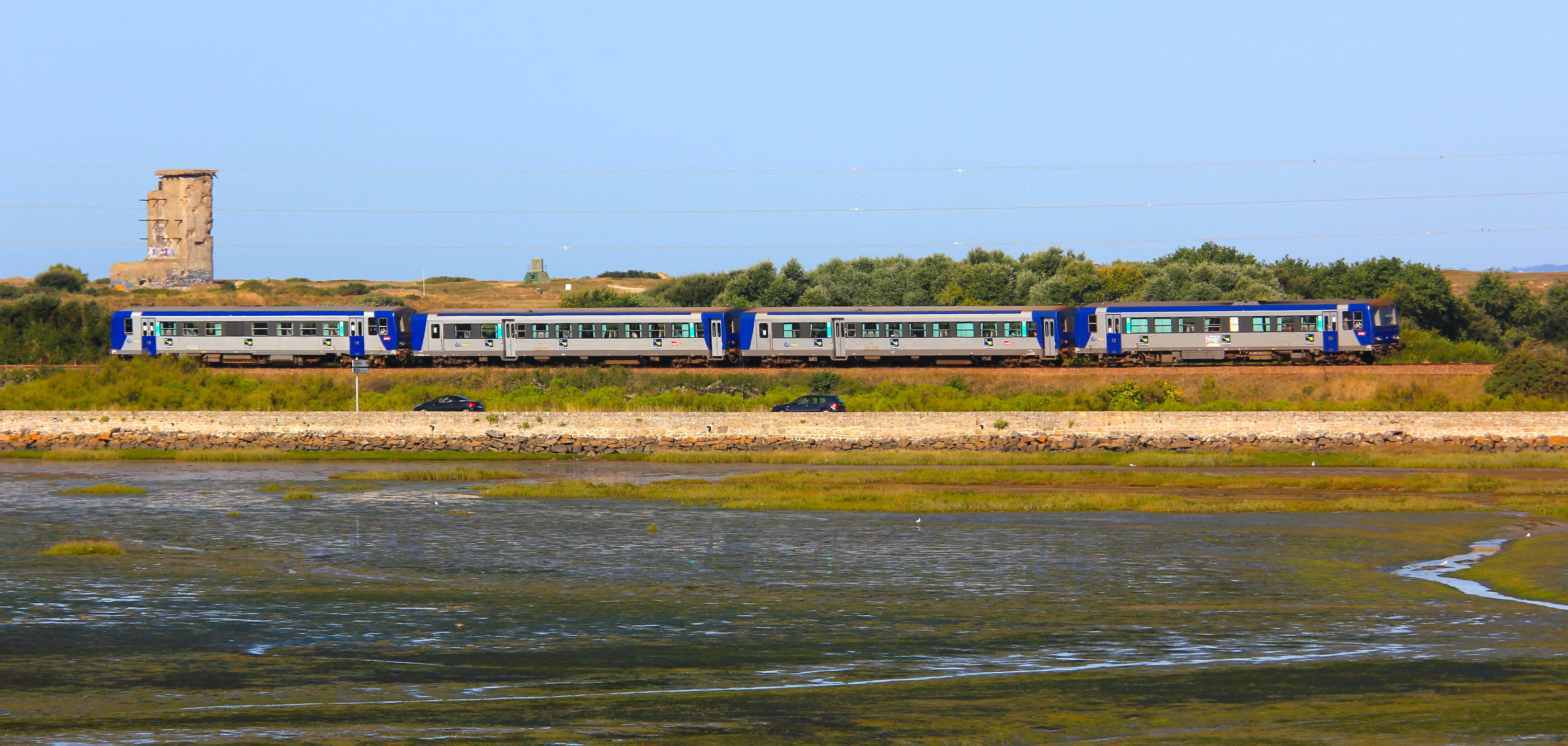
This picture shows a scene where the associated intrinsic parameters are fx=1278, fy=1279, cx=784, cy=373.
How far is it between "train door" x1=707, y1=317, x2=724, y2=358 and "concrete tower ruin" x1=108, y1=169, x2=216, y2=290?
268ft

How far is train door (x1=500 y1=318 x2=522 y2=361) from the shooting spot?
64.0m

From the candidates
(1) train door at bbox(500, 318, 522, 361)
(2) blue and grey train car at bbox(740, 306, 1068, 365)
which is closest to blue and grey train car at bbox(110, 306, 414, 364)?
(1) train door at bbox(500, 318, 522, 361)

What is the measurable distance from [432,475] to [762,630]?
25.3 metres

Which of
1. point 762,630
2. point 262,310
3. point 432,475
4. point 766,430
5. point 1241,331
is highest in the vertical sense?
point 262,310

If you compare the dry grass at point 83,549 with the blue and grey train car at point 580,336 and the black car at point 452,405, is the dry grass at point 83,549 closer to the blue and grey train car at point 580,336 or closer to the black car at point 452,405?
the black car at point 452,405

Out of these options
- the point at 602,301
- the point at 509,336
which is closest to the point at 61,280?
the point at 602,301

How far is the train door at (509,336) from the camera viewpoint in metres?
64.0

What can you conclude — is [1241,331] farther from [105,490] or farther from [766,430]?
[105,490]

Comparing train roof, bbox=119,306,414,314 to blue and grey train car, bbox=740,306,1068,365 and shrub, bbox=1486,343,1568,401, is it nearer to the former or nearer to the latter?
blue and grey train car, bbox=740,306,1068,365

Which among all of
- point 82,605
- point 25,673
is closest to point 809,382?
point 82,605

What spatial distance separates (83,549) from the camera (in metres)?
24.9

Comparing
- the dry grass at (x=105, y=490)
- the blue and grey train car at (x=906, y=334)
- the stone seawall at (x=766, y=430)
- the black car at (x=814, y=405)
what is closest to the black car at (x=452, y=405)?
the stone seawall at (x=766, y=430)

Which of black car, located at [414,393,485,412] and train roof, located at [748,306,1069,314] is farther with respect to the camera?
train roof, located at [748,306,1069,314]

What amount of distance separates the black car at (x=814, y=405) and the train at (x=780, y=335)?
12169 millimetres
